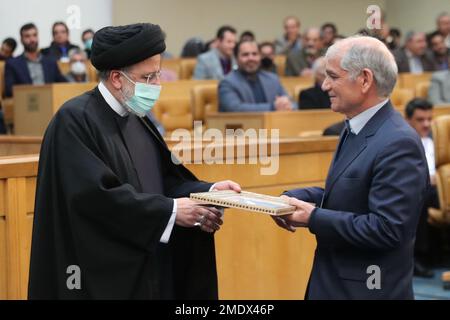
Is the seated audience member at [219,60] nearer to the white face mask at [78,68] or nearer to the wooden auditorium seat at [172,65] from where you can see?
the white face mask at [78,68]

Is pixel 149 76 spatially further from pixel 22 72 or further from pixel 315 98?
pixel 22 72

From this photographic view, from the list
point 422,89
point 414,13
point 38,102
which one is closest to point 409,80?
point 422,89

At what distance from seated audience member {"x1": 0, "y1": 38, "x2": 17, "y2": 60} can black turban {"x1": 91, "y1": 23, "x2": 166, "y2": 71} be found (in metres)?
9.05

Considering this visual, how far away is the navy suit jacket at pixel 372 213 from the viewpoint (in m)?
3.03

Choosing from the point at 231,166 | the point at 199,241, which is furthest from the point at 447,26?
the point at 199,241

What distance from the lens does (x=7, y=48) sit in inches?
478

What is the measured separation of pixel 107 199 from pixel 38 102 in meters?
6.67

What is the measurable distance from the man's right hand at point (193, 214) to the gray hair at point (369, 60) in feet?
2.30

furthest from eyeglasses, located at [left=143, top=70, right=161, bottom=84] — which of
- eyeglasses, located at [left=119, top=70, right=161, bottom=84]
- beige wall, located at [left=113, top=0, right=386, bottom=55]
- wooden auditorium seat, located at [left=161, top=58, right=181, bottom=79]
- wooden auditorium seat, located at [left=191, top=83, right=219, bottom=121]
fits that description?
beige wall, located at [left=113, top=0, right=386, bottom=55]

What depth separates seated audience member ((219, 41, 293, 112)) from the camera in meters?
9.12

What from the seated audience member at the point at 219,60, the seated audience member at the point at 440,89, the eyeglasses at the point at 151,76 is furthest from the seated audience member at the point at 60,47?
the eyeglasses at the point at 151,76

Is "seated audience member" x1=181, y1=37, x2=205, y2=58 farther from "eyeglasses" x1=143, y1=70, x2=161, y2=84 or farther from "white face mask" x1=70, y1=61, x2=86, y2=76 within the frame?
"eyeglasses" x1=143, y1=70, x2=161, y2=84

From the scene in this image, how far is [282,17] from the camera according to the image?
1905 centimetres

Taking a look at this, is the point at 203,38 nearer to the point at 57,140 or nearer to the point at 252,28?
the point at 252,28
